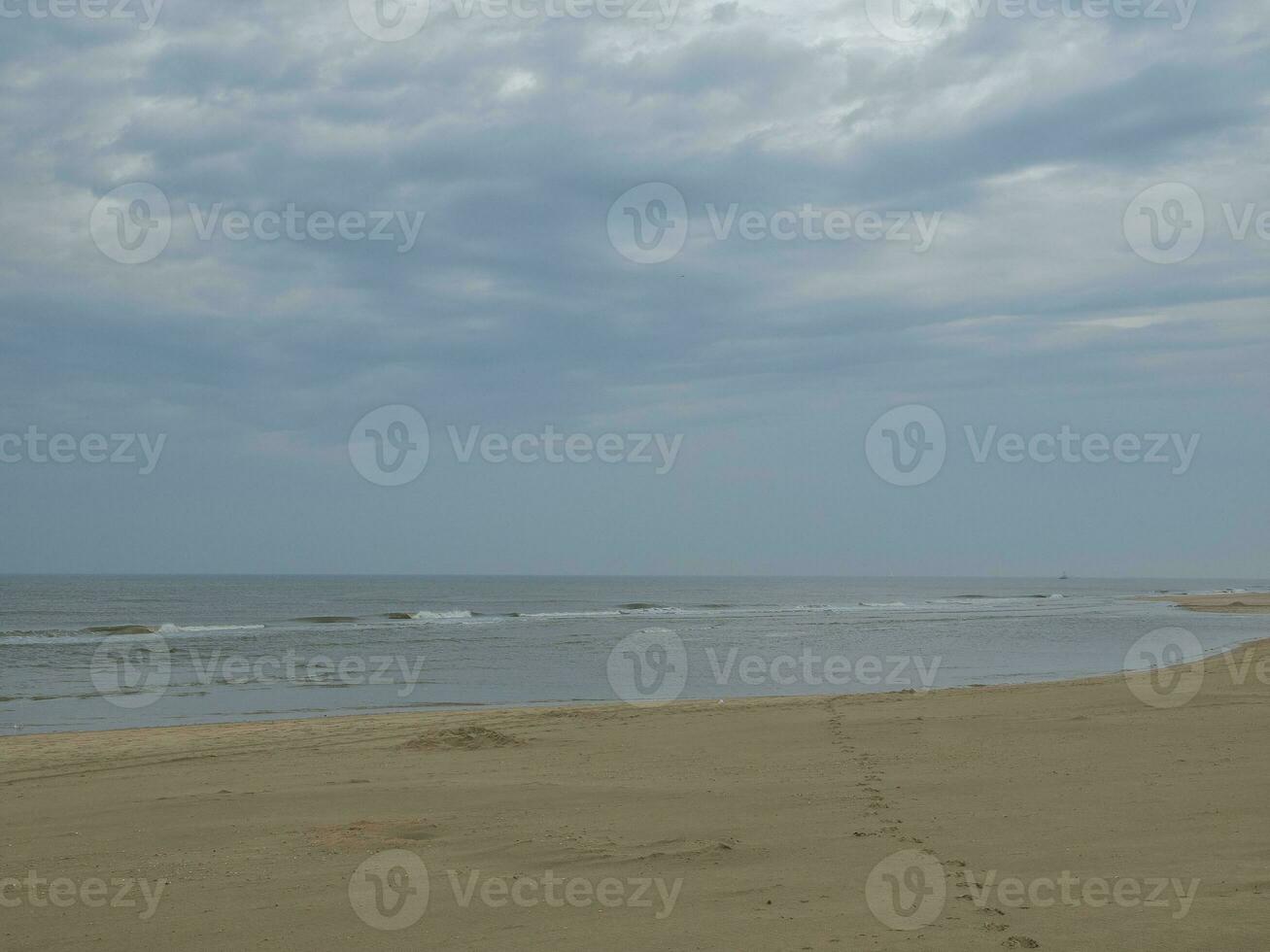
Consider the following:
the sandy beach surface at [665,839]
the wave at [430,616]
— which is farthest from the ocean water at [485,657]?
the sandy beach surface at [665,839]

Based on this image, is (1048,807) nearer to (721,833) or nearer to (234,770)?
(721,833)

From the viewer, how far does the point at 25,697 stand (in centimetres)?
2236

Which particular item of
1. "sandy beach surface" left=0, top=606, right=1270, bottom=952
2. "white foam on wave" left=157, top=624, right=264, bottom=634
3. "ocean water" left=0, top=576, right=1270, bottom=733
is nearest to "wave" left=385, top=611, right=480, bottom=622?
"ocean water" left=0, top=576, right=1270, bottom=733

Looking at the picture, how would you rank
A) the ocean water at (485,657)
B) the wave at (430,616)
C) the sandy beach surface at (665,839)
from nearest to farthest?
the sandy beach surface at (665,839) < the ocean water at (485,657) < the wave at (430,616)

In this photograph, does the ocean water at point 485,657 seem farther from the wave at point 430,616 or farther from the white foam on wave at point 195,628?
the wave at point 430,616

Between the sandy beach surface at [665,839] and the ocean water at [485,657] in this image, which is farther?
the ocean water at [485,657]

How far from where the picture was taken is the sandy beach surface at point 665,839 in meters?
5.76

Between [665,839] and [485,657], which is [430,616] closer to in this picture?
[485,657]

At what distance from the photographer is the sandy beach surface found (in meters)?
5.76

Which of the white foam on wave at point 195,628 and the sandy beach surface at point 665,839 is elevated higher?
the white foam on wave at point 195,628

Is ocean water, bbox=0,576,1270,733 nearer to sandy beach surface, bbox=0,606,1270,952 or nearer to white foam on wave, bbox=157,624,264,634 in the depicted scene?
white foam on wave, bbox=157,624,264,634

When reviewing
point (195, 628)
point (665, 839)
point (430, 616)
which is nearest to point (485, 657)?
point (195, 628)

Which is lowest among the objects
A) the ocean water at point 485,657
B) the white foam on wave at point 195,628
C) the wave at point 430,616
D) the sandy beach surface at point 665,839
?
the sandy beach surface at point 665,839

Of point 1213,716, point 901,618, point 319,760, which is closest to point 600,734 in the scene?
point 319,760
